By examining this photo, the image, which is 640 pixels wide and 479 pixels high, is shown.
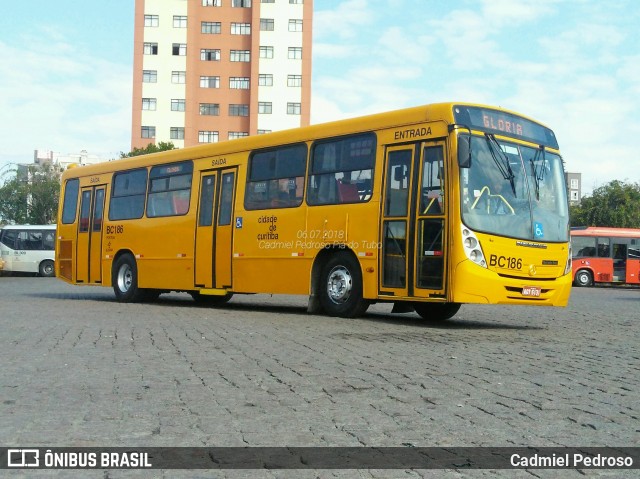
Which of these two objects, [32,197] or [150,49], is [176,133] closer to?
[150,49]

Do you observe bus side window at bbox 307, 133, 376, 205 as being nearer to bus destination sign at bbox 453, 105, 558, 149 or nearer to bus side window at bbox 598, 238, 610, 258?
bus destination sign at bbox 453, 105, 558, 149

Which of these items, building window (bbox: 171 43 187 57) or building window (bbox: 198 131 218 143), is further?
building window (bbox: 198 131 218 143)

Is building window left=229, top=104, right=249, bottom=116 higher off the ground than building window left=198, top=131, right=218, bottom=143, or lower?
higher

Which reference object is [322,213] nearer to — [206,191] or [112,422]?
[206,191]

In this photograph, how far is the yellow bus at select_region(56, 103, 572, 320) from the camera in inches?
502

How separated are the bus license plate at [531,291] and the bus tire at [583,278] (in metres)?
→ 31.1

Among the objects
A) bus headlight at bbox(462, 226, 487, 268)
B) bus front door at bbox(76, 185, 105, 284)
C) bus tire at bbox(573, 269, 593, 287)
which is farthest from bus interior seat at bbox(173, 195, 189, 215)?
bus tire at bbox(573, 269, 593, 287)

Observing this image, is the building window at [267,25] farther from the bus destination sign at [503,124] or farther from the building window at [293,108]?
the bus destination sign at [503,124]

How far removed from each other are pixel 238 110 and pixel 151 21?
11134 mm

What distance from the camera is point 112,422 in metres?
5.55

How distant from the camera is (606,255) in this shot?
139 ft

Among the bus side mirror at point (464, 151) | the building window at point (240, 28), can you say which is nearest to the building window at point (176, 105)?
the building window at point (240, 28)

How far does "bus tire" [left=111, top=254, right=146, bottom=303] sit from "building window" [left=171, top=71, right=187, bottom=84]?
59.9 metres

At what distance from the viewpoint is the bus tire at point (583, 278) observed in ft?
140
